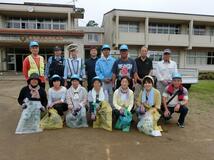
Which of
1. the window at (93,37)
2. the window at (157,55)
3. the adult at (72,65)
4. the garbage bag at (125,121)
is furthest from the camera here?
the window at (93,37)

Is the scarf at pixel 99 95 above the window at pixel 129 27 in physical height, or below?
below

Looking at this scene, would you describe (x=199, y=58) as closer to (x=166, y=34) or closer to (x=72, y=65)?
(x=166, y=34)

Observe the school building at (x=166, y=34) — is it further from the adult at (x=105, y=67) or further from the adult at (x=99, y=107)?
the adult at (x=99, y=107)

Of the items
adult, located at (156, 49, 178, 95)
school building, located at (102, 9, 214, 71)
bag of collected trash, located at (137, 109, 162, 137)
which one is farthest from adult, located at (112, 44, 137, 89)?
school building, located at (102, 9, 214, 71)

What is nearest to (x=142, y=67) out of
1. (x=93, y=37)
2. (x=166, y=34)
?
(x=166, y=34)

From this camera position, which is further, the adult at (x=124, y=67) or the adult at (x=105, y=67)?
the adult at (x=105, y=67)

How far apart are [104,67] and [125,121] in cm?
146

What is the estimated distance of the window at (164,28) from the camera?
28.7 meters

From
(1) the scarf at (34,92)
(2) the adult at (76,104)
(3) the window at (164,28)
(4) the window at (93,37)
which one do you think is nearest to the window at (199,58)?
(3) the window at (164,28)

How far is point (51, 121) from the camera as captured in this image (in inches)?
205

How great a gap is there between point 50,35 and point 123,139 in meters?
18.5

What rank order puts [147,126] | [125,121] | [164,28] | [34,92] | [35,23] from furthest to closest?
[164,28] < [35,23] < [34,92] < [125,121] < [147,126]

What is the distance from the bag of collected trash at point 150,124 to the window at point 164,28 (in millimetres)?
24585

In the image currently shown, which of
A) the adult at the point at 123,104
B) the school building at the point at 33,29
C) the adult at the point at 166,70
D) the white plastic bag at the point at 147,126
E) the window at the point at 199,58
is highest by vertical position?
the school building at the point at 33,29
